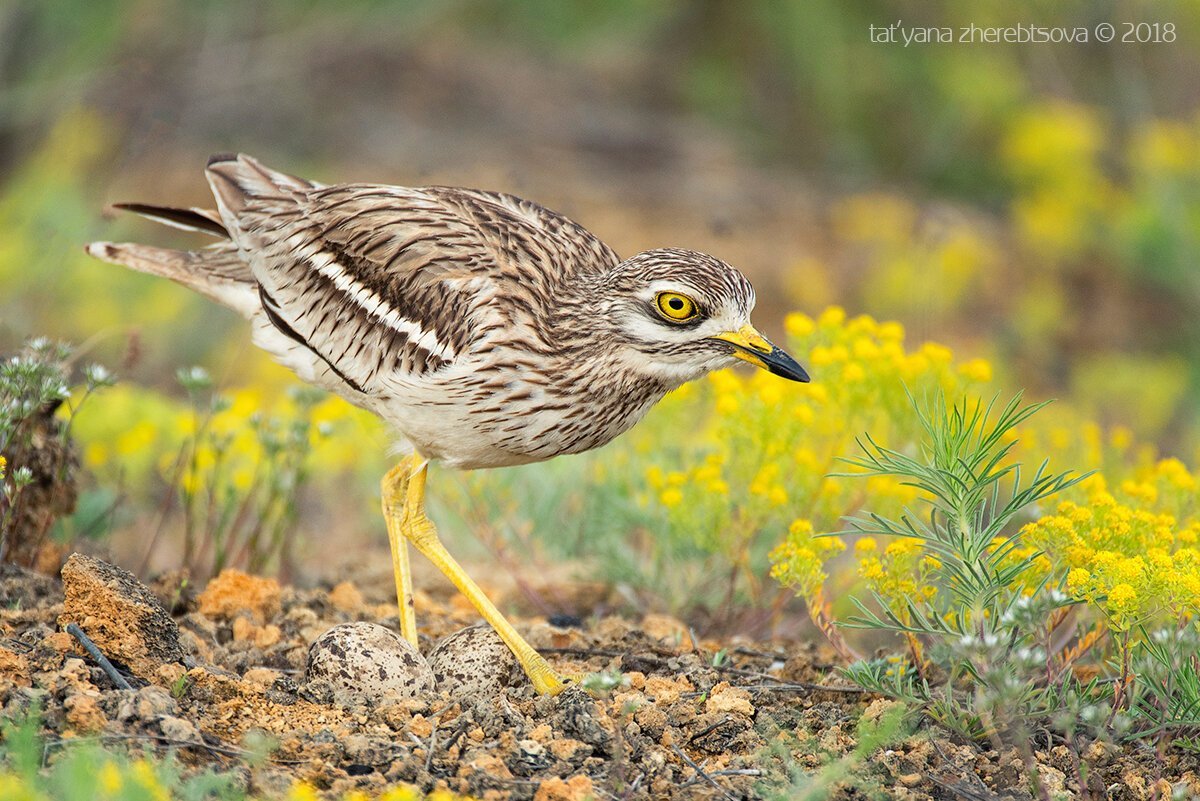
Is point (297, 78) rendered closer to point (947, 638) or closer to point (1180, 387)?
point (1180, 387)

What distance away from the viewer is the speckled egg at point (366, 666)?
165 inches

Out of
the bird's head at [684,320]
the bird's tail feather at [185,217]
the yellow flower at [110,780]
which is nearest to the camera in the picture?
the yellow flower at [110,780]

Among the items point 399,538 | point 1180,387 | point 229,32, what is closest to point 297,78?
point 229,32

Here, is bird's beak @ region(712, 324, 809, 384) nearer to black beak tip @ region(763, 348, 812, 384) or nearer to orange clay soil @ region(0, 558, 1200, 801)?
black beak tip @ region(763, 348, 812, 384)

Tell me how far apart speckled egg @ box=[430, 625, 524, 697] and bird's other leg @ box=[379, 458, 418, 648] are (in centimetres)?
24

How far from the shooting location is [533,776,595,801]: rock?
3.63m

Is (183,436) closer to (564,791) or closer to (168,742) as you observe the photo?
(168,742)

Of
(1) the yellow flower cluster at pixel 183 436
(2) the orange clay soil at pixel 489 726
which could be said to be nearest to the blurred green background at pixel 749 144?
(1) the yellow flower cluster at pixel 183 436

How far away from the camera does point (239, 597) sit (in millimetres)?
4918

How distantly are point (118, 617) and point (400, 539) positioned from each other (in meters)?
1.20

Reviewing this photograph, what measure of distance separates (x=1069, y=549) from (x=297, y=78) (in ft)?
40.4

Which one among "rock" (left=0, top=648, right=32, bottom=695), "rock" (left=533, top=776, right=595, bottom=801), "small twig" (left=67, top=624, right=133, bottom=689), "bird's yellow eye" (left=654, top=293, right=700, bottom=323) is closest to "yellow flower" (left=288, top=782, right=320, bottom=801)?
"rock" (left=533, top=776, right=595, bottom=801)

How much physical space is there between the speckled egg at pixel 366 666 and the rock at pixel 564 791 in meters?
0.71

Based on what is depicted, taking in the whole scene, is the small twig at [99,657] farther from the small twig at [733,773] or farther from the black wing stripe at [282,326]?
the small twig at [733,773]
